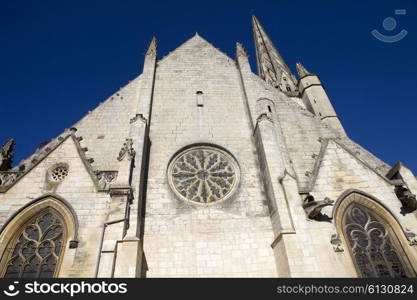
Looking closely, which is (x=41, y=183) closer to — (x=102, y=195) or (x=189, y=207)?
(x=102, y=195)

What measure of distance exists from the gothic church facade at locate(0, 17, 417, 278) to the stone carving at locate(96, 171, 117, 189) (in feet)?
0.15

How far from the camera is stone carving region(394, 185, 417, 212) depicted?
833 centimetres

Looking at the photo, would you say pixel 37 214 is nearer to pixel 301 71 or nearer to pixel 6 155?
pixel 6 155

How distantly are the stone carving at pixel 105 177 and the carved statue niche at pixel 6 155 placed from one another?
355cm

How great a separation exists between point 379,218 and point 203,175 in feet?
20.1

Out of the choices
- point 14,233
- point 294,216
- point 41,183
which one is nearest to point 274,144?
point 294,216

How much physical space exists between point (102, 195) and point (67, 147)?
2577 millimetres

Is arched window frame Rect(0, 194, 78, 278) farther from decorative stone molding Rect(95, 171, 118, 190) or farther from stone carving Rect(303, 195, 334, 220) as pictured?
stone carving Rect(303, 195, 334, 220)

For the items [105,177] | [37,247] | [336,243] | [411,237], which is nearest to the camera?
[37,247]

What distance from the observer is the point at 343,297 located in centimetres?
562

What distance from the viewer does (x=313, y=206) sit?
809 cm

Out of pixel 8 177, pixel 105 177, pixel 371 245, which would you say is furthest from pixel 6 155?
pixel 371 245

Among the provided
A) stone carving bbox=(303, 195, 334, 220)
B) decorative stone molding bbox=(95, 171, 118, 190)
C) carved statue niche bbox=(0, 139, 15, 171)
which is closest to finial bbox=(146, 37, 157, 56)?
carved statue niche bbox=(0, 139, 15, 171)

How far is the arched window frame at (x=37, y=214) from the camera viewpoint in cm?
722
